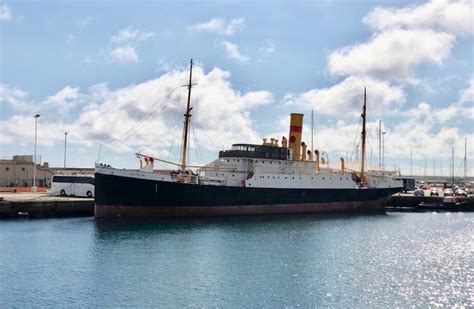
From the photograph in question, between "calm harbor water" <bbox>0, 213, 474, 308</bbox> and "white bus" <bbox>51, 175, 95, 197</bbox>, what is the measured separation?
47.1ft

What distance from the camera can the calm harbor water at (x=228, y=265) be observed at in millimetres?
21562

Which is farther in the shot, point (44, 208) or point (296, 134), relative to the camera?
point (296, 134)

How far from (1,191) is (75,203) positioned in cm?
1993

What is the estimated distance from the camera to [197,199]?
155 feet

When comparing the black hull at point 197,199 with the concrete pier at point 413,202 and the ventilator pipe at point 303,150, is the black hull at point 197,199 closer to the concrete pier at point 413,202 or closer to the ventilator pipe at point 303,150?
the ventilator pipe at point 303,150

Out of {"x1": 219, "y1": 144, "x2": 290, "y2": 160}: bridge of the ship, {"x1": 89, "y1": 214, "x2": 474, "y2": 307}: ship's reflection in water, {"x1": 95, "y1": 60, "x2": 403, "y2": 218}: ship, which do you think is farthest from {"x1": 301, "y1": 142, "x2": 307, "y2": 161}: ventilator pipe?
{"x1": 89, "y1": 214, "x2": 474, "y2": 307}: ship's reflection in water

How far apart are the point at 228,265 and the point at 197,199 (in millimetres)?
19969

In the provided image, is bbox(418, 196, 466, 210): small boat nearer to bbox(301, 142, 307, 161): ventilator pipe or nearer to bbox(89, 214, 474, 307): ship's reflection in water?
bbox(301, 142, 307, 161): ventilator pipe

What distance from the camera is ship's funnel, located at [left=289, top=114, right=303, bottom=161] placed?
5803 centimetres

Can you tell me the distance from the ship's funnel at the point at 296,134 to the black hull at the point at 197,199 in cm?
466

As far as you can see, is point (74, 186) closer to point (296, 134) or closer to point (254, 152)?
point (254, 152)

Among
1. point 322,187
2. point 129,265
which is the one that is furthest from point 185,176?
point 129,265

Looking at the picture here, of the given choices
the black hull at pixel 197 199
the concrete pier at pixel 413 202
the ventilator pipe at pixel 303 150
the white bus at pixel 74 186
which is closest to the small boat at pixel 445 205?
the concrete pier at pixel 413 202

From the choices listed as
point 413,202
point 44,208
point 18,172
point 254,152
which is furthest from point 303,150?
point 18,172
